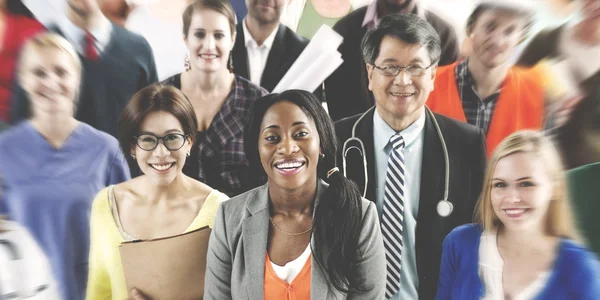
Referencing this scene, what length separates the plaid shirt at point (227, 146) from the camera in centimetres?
220

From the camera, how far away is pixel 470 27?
2.19 m

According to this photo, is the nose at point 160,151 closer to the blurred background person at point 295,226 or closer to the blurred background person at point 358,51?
the blurred background person at point 295,226

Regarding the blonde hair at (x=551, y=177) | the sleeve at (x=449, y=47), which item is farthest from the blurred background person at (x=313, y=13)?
the blonde hair at (x=551, y=177)

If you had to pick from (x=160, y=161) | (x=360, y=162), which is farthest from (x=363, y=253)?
(x=160, y=161)

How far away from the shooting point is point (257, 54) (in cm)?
222

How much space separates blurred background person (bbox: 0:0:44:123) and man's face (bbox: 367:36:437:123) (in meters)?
1.32

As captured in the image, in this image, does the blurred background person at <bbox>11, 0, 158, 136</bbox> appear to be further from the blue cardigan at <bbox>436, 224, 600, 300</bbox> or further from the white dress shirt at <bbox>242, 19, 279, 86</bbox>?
the blue cardigan at <bbox>436, 224, 600, 300</bbox>

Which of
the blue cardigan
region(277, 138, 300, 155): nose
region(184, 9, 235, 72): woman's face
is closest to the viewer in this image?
region(277, 138, 300, 155): nose

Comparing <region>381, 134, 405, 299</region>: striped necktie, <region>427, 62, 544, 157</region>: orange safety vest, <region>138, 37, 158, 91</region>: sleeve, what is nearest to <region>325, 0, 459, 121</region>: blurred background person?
<region>427, 62, 544, 157</region>: orange safety vest

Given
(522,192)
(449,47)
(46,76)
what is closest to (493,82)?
(449,47)

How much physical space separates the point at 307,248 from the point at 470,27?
1051 mm

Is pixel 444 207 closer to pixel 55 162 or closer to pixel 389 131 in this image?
pixel 389 131

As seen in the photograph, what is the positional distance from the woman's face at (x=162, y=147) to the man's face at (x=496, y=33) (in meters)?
1.18

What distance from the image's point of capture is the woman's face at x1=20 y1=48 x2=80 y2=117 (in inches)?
86.3
